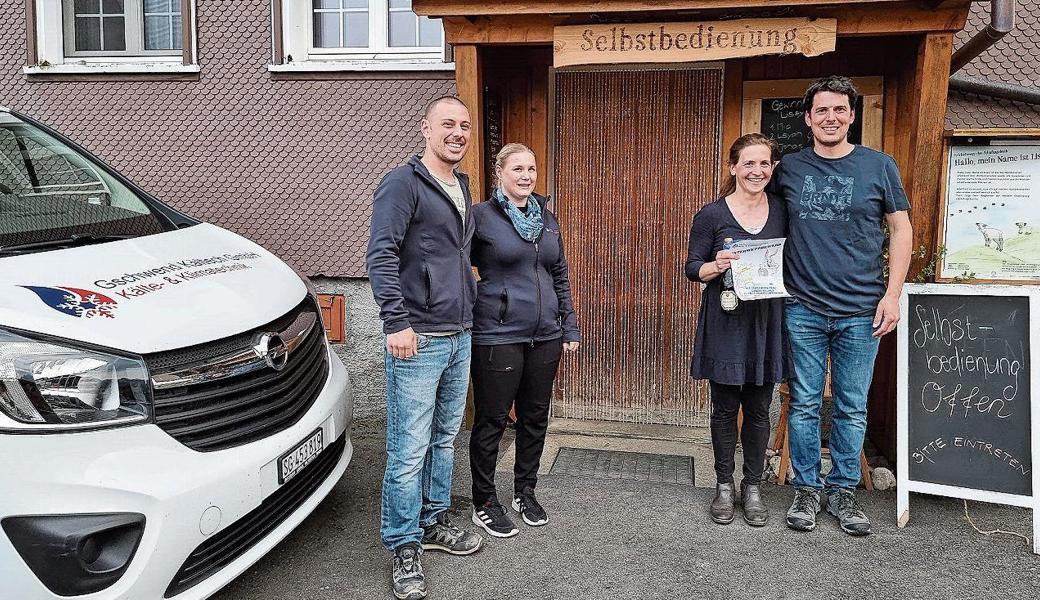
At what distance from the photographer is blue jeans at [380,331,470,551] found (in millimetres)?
3316

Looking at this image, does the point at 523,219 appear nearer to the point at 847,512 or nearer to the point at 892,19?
the point at 847,512

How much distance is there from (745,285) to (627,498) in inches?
55.6

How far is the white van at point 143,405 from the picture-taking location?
248 centimetres

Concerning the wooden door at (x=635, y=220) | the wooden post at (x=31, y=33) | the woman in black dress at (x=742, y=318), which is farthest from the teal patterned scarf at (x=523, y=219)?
the wooden post at (x=31, y=33)

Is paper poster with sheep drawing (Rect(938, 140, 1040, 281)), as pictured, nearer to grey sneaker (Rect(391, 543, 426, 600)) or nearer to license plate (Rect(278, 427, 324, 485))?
grey sneaker (Rect(391, 543, 426, 600))

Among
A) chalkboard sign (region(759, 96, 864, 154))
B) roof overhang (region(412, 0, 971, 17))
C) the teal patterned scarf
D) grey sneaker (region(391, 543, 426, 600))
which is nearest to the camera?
grey sneaker (region(391, 543, 426, 600))

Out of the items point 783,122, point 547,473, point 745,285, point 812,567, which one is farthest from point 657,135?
point 812,567

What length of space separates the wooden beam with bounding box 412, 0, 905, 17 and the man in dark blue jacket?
1355mm

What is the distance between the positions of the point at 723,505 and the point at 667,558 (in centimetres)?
55

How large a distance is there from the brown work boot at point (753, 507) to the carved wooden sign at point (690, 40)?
2.33 meters

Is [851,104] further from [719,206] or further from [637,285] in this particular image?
[637,285]

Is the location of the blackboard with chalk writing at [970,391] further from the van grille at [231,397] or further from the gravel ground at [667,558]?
the van grille at [231,397]

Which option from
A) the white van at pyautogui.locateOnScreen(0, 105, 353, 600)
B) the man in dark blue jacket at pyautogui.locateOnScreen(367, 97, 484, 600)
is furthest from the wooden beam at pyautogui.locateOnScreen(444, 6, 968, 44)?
the white van at pyautogui.locateOnScreen(0, 105, 353, 600)

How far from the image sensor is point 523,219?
12.1 feet
